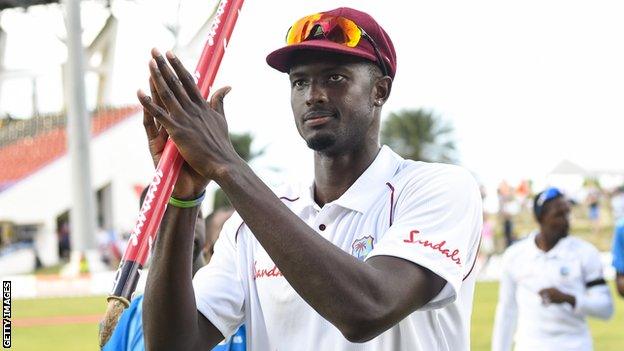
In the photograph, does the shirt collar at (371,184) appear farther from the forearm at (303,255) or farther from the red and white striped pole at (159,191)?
the red and white striped pole at (159,191)

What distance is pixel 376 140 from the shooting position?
120 inches

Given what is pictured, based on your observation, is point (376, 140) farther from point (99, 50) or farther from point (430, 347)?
point (99, 50)

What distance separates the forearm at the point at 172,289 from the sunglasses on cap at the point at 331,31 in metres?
0.58

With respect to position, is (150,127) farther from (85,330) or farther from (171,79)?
(85,330)

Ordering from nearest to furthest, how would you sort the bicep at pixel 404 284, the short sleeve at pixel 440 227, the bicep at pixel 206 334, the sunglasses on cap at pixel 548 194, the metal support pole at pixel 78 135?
the bicep at pixel 404 284
the short sleeve at pixel 440 227
the bicep at pixel 206 334
the sunglasses on cap at pixel 548 194
the metal support pole at pixel 78 135

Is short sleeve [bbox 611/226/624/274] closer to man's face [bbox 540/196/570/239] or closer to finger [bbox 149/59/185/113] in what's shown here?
man's face [bbox 540/196/570/239]

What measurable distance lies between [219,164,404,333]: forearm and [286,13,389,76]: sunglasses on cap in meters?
0.57

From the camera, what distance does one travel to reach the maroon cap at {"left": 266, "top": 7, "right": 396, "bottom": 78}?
8.95ft

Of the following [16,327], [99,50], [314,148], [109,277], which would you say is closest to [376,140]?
[314,148]

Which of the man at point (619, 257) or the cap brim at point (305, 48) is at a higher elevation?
the cap brim at point (305, 48)

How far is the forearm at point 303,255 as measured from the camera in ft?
7.57

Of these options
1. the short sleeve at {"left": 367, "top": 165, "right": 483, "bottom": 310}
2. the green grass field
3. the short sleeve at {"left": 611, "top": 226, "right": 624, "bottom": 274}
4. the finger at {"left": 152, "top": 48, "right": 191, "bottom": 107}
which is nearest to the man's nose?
the short sleeve at {"left": 367, "top": 165, "right": 483, "bottom": 310}

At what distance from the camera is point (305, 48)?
2.76 m

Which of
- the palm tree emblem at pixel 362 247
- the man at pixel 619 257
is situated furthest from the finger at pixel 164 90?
the man at pixel 619 257
